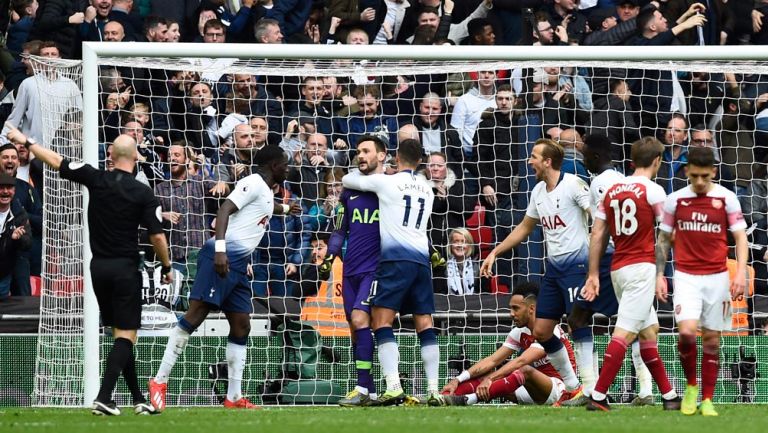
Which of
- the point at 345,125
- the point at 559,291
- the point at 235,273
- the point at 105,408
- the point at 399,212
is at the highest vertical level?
the point at 345,125

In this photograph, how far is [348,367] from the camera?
14.1 metres

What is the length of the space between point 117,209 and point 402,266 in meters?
2.71

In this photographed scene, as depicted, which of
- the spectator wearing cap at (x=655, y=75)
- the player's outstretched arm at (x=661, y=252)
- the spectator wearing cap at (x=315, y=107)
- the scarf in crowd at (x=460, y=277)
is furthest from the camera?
the spectator wearing cap at (x=655, y=75)

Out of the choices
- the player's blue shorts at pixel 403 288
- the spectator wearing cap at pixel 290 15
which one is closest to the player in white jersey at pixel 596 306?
the player's blue shorts at pixel 403 288

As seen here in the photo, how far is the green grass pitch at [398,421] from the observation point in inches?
363

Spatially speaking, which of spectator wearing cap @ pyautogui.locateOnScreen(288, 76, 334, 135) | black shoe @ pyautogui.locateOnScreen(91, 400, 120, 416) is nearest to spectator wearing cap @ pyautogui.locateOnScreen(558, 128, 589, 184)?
spectator wearing cap @ pyautogui.locateOnScreen(288, 76, 334, 135)

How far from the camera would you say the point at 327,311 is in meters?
14.4

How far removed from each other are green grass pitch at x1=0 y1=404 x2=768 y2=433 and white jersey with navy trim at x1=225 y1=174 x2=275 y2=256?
1.56 meters

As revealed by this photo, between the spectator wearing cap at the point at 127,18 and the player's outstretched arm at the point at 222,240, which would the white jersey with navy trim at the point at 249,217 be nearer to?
the player's outstretched arm at the point at 222,240

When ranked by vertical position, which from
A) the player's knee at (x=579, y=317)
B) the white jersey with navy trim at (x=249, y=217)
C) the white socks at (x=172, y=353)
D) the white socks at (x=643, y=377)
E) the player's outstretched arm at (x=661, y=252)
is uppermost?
the white jersey with navy trim at (x=249, y=217)

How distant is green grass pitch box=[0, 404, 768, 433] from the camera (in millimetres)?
9211

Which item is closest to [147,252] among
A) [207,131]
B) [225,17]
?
[207,131]

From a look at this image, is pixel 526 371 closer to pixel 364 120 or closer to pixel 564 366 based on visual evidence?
pixel 564 366

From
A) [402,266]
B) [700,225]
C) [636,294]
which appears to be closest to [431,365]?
[402,266]
